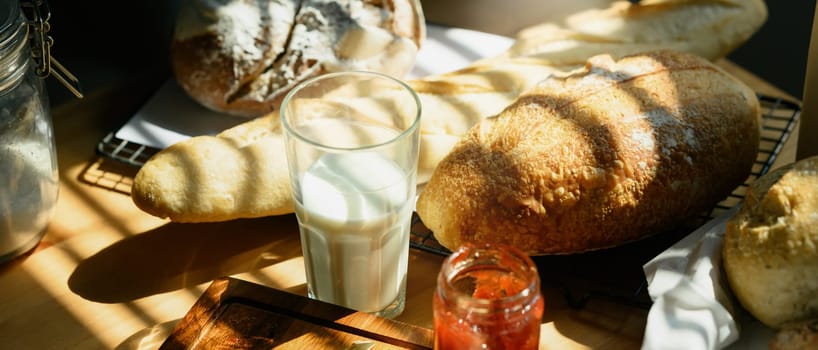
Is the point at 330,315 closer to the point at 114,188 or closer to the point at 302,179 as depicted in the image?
the point at 302,179

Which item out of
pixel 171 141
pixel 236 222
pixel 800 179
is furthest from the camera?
pixel 171 141

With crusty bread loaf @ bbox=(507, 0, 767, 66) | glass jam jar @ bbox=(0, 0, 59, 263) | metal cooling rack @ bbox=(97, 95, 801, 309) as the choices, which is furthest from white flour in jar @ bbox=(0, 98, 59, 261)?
crusty bread loaf @ bbox=(507, 0, 767, 66)

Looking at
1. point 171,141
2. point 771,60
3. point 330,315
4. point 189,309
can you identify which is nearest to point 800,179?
point 330,315

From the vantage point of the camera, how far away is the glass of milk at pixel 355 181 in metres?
0.87

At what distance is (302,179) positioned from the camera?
88 centimetres

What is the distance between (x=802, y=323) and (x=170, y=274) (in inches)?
25.0

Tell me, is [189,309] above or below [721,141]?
below

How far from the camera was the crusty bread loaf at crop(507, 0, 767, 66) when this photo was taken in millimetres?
1277

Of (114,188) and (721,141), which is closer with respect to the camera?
(721,141)

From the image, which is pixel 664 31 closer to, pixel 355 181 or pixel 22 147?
pixel 355 181

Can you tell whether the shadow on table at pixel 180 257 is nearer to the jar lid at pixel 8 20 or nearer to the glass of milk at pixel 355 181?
the glass of milk at pixel 355 181

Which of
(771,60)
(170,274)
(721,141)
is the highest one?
(721,141)

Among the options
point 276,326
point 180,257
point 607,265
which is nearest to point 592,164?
point 607,265

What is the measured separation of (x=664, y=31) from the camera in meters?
1.29
